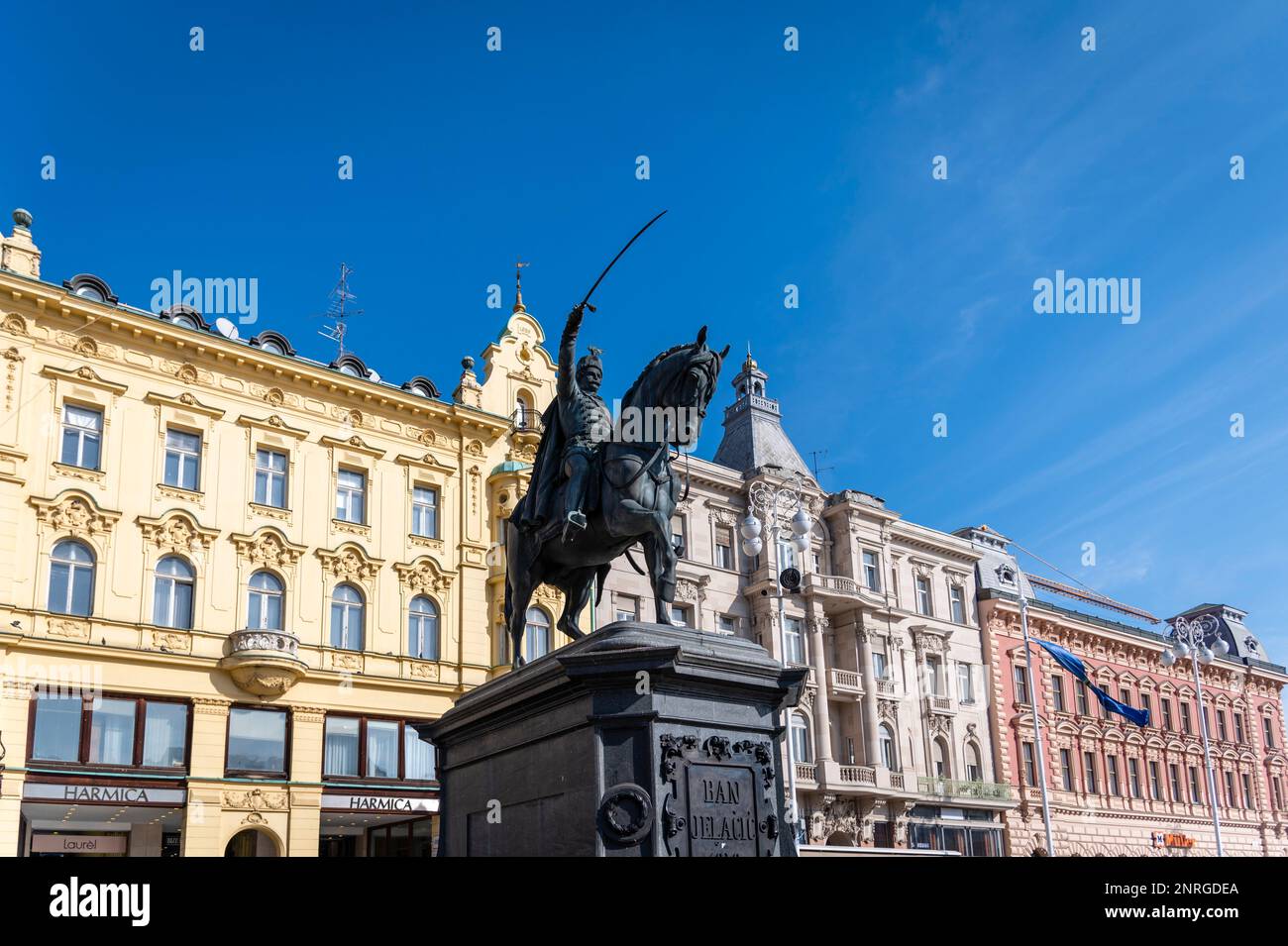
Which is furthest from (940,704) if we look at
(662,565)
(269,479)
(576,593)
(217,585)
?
(662,565)

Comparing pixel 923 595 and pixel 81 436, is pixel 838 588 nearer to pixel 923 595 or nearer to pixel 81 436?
pixel 923 595

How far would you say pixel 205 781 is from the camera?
28359 mm

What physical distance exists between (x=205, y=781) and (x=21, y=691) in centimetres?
472

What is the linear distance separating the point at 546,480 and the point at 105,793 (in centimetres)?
2078

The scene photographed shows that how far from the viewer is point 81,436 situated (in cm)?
2922

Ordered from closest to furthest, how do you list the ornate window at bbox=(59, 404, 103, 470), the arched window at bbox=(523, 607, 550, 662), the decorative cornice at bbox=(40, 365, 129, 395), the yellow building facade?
the yellow building facade → the decorative cornice at bbox=(40, 365, 129, 395) → the ornate window at bbox=(59, 404, 103, 470) → the arched window at bbox=(523, 607, 550, 662)

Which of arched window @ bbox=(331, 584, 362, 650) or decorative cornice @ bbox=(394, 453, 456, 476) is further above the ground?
decorative cornice @ bbox=(394, 453, 456, 476)

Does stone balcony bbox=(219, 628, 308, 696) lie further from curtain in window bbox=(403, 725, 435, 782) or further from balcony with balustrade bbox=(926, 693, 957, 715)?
balcony with balustrade bbox=(926, 693, 957, 715)

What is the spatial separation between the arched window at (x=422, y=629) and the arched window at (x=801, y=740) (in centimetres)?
1408

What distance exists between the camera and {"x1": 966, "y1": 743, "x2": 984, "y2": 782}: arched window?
157 ft

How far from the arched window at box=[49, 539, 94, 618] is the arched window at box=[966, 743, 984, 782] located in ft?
113

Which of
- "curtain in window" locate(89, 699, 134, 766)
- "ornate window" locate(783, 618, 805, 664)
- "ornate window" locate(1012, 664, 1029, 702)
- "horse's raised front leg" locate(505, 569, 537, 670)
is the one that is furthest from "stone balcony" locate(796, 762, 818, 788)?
"horse's raised front leg" locate(505, 569, 537, 670)

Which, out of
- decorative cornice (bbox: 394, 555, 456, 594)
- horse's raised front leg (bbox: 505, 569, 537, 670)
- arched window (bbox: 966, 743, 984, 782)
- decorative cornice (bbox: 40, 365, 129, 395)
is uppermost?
decorative cornice (bbox: 40, 365, 129, 395)
